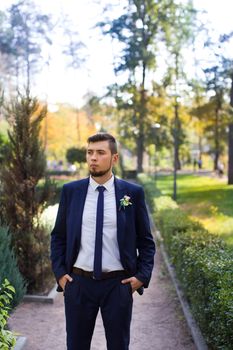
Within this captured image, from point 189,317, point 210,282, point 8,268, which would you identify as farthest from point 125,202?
point 189,317

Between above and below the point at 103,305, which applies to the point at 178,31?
above

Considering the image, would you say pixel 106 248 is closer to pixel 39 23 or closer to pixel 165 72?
pixel 165 72

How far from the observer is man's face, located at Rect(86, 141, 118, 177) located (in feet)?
9.45

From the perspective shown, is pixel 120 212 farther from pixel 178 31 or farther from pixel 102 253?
pixel 178 31

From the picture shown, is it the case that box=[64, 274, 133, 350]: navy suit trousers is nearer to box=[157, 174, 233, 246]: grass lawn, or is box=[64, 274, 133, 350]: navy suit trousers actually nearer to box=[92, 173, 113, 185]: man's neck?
box=[92, 173, 113, 185]: man's neck

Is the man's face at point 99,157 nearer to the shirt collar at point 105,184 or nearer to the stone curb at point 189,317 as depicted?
the shirt collar at point 105,184

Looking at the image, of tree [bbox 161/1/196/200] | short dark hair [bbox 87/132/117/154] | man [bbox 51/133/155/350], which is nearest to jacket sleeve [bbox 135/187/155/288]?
man [bbox 51/133/155/350]

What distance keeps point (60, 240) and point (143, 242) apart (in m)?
0.60

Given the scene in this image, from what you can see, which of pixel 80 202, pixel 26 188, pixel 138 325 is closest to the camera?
pixel 80 202

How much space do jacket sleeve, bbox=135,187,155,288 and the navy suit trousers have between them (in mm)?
178

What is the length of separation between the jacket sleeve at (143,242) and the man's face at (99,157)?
1.09ft

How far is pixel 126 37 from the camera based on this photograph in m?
33.1

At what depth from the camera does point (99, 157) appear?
2881mm

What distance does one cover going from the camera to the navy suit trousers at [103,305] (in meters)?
2.87
